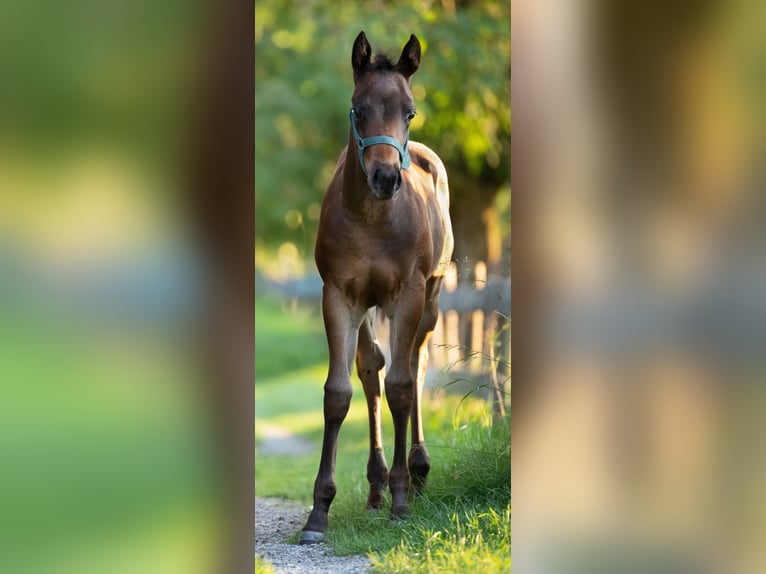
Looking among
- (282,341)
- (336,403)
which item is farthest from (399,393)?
(282,341)

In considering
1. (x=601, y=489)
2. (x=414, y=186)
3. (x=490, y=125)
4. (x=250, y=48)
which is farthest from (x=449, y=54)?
(x=601, y=489)

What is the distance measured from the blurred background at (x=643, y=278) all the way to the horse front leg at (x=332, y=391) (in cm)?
108

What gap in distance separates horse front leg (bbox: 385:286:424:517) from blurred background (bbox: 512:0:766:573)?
1.01 meters

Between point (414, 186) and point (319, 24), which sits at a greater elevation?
point (319, 24)

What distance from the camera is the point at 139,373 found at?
2.70 meters

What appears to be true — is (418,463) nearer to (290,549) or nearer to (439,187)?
(290,549)

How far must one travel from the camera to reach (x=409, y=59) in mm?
3588

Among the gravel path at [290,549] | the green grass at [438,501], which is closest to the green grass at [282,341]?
the green grass at [438,501]

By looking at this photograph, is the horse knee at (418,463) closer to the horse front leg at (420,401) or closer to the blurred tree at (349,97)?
the horse front leg at (420,401)

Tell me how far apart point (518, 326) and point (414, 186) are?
133cm

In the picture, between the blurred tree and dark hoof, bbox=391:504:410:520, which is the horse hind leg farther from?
the blurred tree

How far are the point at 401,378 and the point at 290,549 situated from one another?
86 centimetres

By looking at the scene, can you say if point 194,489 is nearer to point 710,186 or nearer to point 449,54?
point 710,186

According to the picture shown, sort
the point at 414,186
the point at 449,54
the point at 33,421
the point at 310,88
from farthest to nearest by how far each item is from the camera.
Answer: the point at 310,88 < the point at 449,54 < the point at 414,186 < the point at 33,421
